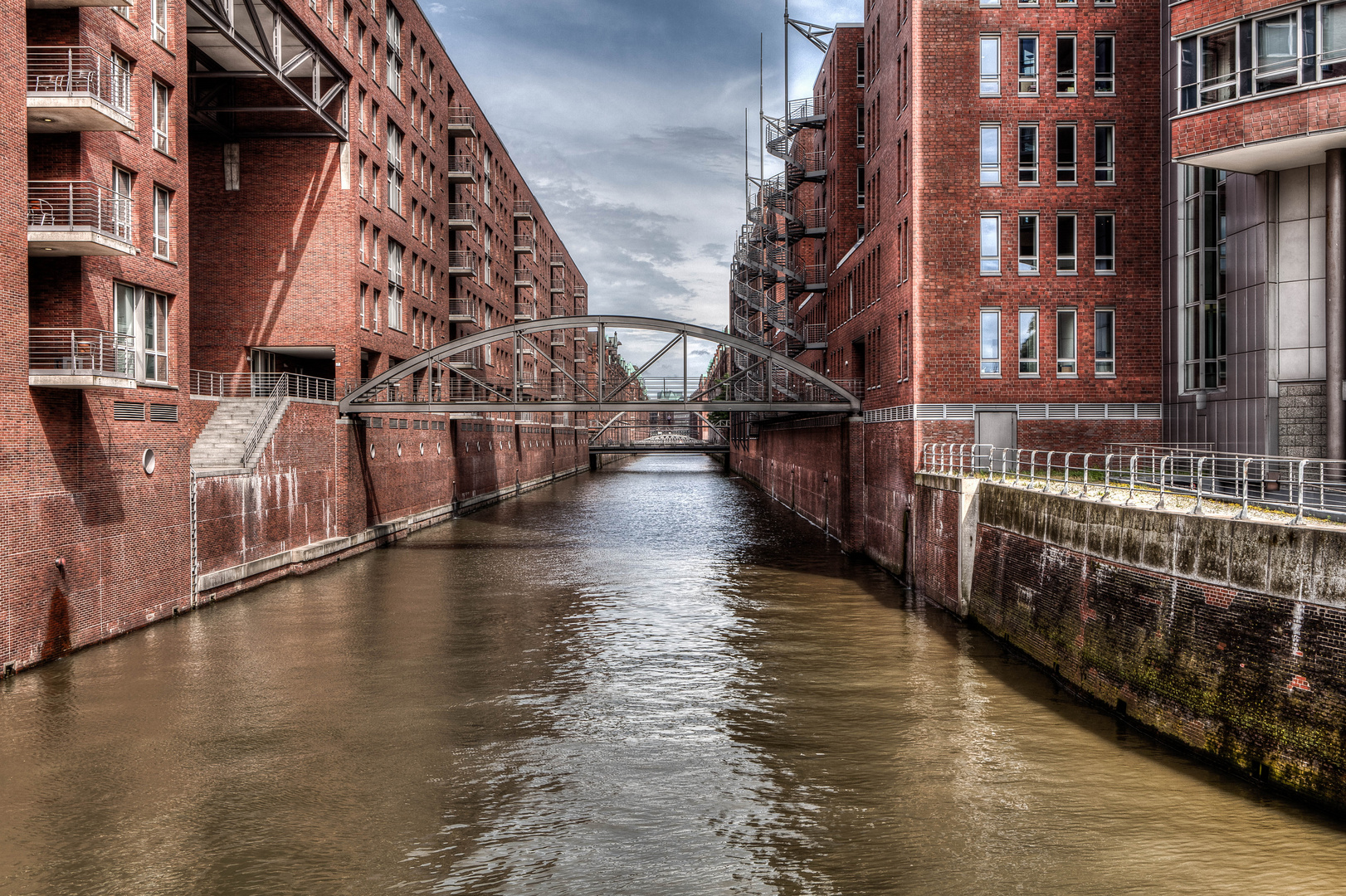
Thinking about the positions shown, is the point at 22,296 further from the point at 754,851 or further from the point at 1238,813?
the point at 1238,813

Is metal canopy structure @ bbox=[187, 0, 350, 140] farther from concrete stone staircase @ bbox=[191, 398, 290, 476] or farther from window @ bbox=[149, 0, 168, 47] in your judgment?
concrete stone staircase @ bbox=[191, 398, 290, 476]

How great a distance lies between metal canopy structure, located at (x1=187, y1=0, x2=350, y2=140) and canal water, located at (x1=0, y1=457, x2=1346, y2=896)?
15.8m

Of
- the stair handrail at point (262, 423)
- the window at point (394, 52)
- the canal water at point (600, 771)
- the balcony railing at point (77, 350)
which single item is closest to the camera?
the canal water at point (600, 771)

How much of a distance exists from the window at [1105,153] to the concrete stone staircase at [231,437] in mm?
23940

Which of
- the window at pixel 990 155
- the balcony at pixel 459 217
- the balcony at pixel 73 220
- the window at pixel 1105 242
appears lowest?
the balcony at pixel 73 220

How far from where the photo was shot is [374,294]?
120 ft

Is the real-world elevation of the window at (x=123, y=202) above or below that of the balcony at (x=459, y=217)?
below

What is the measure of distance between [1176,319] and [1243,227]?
11.7 ft

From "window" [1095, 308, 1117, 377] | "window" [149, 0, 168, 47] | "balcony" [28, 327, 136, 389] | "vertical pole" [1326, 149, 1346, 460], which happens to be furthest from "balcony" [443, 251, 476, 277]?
"vertical pole" [1326, 149, 1346, 460]

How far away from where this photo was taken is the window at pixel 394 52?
3984cm

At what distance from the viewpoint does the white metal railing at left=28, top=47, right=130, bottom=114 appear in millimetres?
17047

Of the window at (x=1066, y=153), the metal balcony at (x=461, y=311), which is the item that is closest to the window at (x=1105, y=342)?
the window at (x=1066, y=153)

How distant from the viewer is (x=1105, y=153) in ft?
87.4

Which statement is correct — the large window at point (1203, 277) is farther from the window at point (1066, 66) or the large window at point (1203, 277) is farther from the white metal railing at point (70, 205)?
the white metal railing at point (70, 205)
